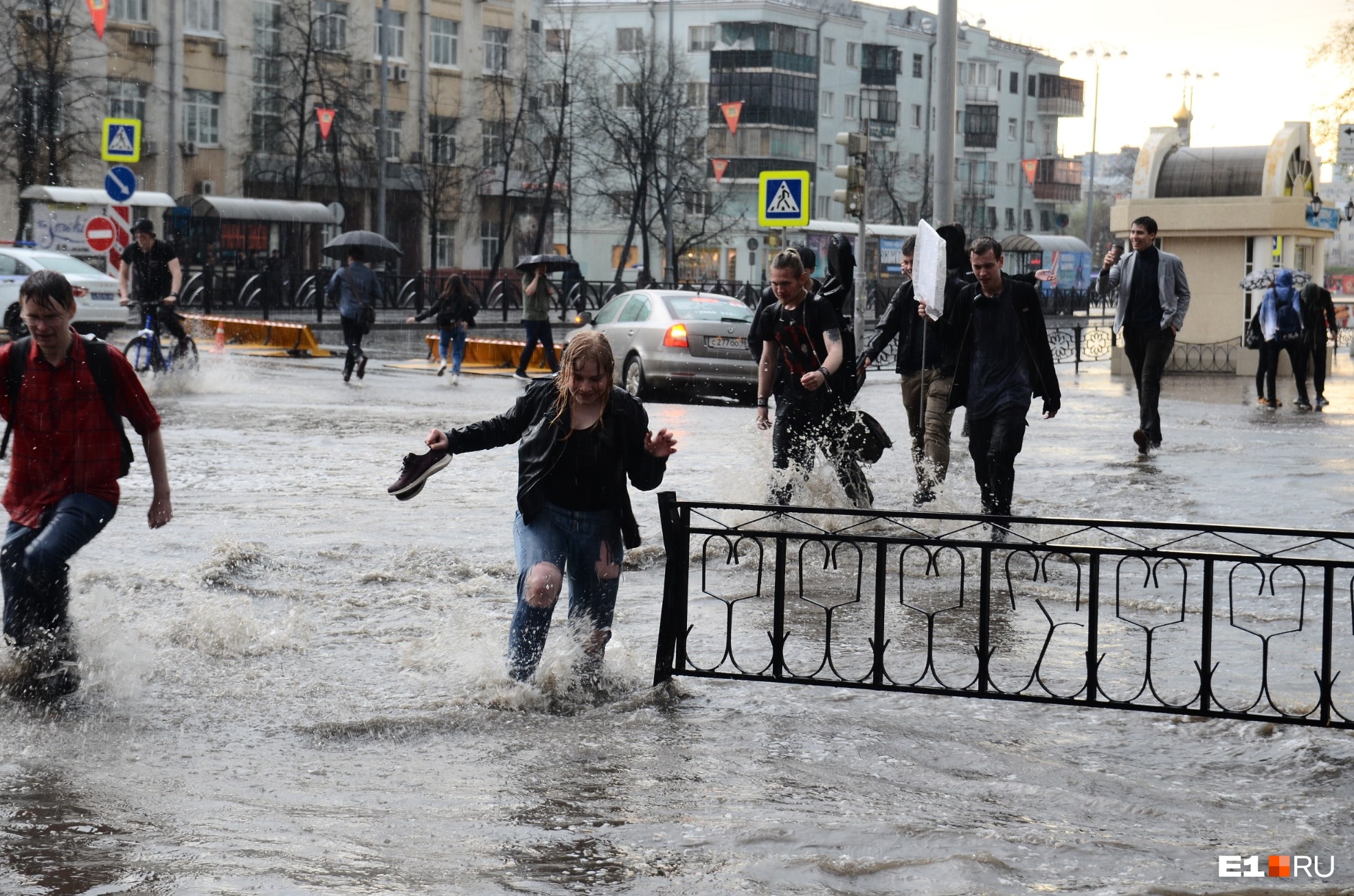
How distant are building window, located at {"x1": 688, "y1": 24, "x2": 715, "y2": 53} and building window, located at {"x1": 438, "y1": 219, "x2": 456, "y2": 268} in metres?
28.5

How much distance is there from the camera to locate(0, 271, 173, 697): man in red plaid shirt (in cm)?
610

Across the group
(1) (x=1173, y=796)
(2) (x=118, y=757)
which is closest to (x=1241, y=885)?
(1) (x=1173, y=796)

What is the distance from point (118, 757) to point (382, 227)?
46.7 meters

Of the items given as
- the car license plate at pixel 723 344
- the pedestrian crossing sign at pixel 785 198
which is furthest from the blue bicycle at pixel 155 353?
the pedestrian crossing sign at pixel 785 198

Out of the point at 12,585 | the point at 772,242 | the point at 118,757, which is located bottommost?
the point at 118,757

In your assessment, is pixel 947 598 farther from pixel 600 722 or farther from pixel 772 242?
pixel 772 242

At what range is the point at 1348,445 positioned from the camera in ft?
51.5

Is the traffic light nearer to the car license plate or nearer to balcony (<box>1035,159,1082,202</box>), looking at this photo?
the car license plate

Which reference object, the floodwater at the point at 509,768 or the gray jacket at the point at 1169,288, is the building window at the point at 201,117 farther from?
the floodwater at the point at 509,768

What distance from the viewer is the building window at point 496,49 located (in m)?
65.0

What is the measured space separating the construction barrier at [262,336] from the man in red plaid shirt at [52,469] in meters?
22.6

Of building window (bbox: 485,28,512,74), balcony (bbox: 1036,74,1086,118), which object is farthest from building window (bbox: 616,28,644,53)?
balcony (bbox: 1036,74,1086,118)

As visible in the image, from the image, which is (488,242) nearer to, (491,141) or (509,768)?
(491,141)
